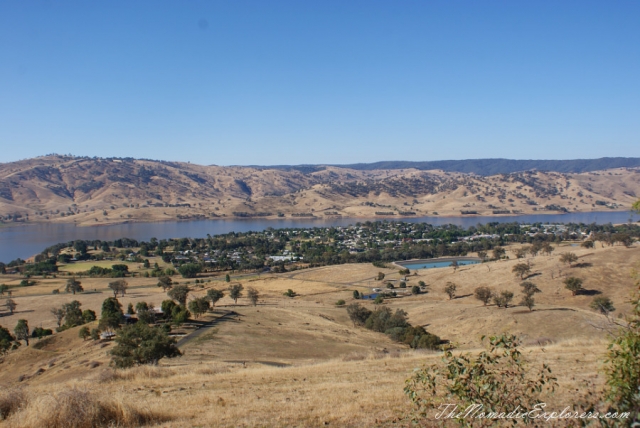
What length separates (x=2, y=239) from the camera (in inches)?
5536

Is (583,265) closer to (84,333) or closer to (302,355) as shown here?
(302,355)

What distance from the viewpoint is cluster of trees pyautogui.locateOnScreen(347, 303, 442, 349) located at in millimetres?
29953

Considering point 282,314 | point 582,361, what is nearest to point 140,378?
point 582,361

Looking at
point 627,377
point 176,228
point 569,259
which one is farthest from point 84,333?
point 176,228

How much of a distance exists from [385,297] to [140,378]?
44.0m

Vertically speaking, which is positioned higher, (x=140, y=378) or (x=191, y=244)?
(x=140, y=378)

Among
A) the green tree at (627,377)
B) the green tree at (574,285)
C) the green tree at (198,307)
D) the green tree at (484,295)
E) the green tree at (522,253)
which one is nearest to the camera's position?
the green tree at (627,377)

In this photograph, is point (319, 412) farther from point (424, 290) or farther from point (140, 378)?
point (424, 290)

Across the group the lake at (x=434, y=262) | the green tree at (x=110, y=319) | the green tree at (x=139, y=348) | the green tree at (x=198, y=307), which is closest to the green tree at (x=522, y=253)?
the lake at (x=434, y=262)

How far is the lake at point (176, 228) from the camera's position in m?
137

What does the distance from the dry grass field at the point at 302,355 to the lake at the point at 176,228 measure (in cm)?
7549

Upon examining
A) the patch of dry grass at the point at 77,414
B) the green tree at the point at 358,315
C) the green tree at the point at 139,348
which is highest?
the patch of dry grass at the point at 77,414

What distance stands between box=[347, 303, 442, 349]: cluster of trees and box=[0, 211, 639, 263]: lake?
107326mm

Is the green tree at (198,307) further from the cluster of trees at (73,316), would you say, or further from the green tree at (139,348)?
the green tree at (139,348)
